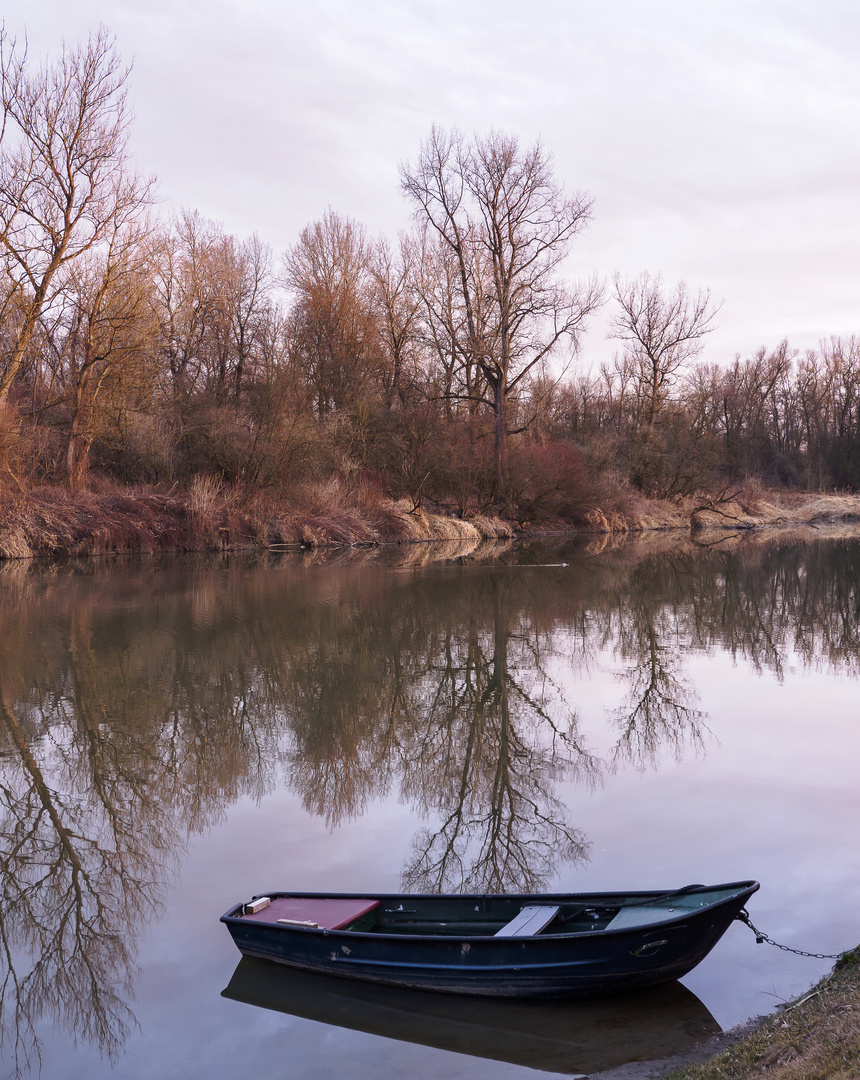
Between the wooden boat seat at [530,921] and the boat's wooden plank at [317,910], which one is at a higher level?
the wooden boat seat at [530,921]

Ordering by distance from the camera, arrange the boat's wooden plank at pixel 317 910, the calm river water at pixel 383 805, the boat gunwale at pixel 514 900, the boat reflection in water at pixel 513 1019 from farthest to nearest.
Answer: the boat's wooden plank at pixel 317 910 < the calm river water at pixel 383 805 < the boat gunwale at pixel 514 900 < the boat reflection in water at pixel 513 1019

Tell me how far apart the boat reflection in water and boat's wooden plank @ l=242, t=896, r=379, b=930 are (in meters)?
0.26

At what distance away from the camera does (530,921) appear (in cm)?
445

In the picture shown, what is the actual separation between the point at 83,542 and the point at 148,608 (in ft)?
37.4

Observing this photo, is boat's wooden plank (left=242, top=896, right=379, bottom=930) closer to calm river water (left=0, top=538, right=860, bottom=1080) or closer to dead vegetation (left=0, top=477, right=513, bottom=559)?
calm river water (left=0, top=538, right=860, bottom=1080)

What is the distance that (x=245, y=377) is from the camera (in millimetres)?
39938

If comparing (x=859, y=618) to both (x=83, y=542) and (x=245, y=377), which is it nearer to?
(x=83, y=542)

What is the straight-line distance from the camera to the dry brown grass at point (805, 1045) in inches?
127

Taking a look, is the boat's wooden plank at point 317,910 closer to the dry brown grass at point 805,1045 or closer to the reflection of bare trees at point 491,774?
the reflection of bare trees at point 491,774

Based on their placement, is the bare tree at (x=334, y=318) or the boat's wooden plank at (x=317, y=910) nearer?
the boat's wooden plank at (x=317, y=910)

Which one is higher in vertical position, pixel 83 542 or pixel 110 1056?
pixel 83 542

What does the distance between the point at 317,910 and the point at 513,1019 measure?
46.0 inches

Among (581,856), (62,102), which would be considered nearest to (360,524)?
(62,102)

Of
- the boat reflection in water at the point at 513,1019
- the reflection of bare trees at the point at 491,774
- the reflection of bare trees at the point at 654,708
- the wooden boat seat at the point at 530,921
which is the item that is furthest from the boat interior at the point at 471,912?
the reflection of bare trees at the point at 654,708
